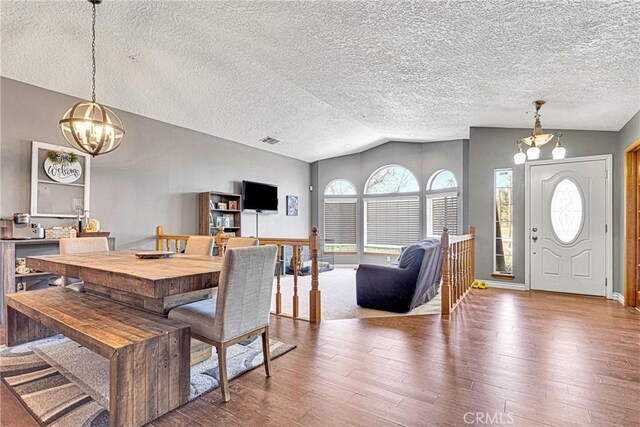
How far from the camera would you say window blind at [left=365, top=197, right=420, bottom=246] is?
8023mm

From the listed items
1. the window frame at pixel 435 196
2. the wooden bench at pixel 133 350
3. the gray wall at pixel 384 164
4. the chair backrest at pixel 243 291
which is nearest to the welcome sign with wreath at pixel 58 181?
the wooden bench at pixel 133 350

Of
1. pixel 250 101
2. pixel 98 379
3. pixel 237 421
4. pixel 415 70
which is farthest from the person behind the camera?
pixel 250 101

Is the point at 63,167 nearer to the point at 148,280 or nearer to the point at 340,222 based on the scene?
the point at 148,280

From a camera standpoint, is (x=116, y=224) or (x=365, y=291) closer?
(x=365, y=291)

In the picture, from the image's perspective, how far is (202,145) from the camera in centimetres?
616

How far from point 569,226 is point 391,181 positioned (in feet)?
13.5

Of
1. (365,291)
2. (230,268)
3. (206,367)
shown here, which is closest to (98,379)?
(206,367)

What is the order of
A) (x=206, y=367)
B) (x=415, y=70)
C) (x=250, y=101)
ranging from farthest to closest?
(x=250, y=101) → (x=415, y=70) → (x=206, y=367)

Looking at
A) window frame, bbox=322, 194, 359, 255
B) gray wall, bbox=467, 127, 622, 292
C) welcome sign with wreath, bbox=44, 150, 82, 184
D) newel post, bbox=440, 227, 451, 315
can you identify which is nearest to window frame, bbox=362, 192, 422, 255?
window frame, bbox=322, 194, 359, 255

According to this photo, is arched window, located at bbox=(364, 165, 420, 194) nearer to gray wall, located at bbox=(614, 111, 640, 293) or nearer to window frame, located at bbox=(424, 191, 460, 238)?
window frame, located at bbox=(424, 191, 460, 238)

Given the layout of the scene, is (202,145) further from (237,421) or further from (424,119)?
(237,421)

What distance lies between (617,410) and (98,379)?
3.41 m

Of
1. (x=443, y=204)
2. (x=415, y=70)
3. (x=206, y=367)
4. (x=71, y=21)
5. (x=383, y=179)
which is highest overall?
(x=71, y=21)

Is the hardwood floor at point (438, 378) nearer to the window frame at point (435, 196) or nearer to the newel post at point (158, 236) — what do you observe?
the newel post at point (158, 236)
